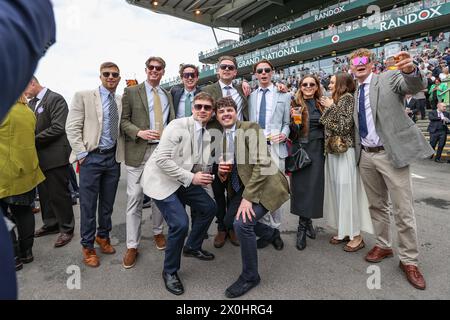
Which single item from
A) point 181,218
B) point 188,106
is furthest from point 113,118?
point 181,218

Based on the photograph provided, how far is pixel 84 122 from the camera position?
3068 mm

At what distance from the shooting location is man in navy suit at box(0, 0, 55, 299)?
1.63 feet

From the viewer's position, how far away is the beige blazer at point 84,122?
299 centimetres

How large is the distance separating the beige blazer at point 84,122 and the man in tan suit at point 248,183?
4.55 ft

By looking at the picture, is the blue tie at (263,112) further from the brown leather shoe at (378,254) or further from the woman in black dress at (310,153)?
the brown leather shoe at (378,254)

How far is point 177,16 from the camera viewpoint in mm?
37062

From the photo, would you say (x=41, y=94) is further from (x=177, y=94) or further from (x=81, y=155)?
(x=177, y=94)

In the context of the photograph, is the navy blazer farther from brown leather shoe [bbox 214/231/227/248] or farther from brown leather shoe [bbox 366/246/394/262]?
brown leather shoe [bbox 366/246/394/262]

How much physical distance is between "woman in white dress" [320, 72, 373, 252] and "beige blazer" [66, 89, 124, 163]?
2.57m

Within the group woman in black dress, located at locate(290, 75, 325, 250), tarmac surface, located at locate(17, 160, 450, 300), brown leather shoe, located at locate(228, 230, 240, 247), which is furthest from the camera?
brown leather shoe, located at locate(228, 230, 240, 247)

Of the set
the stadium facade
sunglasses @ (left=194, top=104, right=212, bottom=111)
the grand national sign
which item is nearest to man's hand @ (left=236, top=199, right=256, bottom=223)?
sunglasses @ (left=194, top=104, right=212, bottom=111)

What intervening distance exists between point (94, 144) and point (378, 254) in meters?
3.29

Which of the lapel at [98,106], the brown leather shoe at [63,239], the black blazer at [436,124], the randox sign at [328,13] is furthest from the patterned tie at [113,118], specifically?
the randox sign at [328,13]

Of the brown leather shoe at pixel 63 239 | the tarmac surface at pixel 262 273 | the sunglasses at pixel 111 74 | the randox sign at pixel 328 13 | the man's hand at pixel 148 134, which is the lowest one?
the tarmac surface at pixel 262 273
